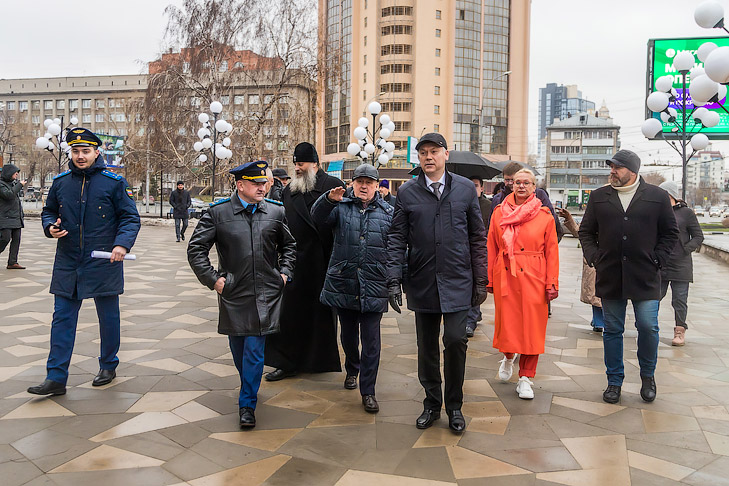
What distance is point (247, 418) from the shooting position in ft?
12.5

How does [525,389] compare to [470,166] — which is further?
[470,166]

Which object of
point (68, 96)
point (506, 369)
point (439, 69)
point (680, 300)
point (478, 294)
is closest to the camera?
point (478, 294)

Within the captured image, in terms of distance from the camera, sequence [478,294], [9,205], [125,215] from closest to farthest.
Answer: [478,294] → [125,215] → [9,205]

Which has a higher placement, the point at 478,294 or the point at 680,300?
the point at 478,294

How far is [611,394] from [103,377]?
12.9 ft

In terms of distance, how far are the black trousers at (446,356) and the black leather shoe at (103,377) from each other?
2.48m

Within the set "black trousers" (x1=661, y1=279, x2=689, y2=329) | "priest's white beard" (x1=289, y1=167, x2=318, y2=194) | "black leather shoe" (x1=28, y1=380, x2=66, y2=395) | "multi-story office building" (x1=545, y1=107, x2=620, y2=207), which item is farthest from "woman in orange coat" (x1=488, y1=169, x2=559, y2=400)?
"multi-story office building" (x1=545, y1=107, x2=620, y2=207)

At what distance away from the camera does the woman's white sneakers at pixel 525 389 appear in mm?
4488

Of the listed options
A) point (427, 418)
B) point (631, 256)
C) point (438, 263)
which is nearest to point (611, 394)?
point (631, 256)

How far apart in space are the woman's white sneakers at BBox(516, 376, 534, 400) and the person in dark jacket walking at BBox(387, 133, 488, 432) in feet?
2.75

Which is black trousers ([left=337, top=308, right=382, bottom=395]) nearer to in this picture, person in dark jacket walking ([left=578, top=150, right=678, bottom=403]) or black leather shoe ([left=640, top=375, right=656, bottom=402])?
person in dark jacket walking ([left=578, top=150, right=678, bottom=403])

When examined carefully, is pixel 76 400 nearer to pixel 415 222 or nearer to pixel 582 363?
pixel 415 222

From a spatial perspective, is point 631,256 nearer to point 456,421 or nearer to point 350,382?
point 456,421

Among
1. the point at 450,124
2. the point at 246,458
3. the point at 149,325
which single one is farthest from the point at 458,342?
the point at 450,124
